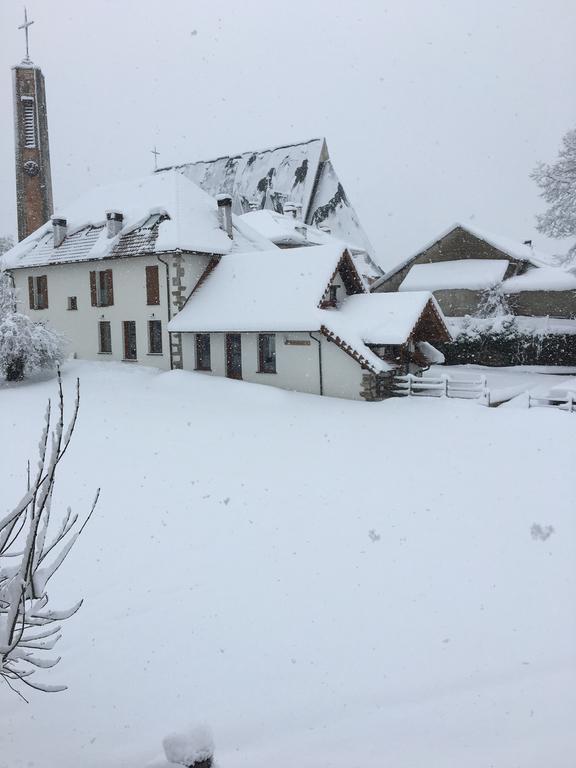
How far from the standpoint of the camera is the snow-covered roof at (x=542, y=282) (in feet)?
→ 98.1

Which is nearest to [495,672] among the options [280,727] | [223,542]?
[280,727]

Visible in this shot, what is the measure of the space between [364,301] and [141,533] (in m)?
14.0

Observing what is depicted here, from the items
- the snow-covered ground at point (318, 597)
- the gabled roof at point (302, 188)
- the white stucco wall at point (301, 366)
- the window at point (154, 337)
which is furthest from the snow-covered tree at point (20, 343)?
the gabled roof at point (302, 188)

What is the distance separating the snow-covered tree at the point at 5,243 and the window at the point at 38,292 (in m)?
12.8

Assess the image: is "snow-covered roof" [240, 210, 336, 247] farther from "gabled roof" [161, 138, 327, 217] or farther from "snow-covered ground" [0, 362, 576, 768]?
"snow-covered ground" [0, 362, 576, 768]

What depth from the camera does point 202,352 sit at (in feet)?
75.5

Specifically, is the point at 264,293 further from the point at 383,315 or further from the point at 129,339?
the point at 129,339

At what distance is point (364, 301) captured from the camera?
71.6 feet

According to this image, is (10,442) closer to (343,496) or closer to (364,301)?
(343,496)

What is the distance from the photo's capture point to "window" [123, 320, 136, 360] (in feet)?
82.3

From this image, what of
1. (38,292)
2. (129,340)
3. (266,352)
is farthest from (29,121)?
(266,352)

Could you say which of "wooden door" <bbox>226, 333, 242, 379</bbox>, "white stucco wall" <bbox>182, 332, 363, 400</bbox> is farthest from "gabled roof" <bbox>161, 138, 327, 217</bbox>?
"white stucco wall" <bbox>182, 332, 363, 400</bbox>

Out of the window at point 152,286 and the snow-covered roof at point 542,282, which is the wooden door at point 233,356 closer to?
the window at point 152,286

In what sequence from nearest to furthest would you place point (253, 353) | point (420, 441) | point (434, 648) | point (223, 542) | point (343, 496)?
point (434, 648)
point (223, 542)
point (343, 496)
point (420, 441)
point (253, 353)
